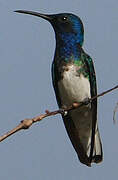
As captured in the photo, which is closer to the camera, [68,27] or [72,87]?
[72,87]

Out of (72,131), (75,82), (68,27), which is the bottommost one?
(72,131)

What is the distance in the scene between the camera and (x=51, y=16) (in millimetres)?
5055

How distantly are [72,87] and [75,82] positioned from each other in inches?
3.0

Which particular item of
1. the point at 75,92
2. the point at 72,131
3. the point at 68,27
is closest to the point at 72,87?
the point at 75,92

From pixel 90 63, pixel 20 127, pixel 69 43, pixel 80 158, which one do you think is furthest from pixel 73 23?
pixel 20 127

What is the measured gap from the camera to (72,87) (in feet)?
16.3

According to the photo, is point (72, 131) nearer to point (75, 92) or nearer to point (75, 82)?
point (75, 92)

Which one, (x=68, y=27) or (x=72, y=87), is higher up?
(x=68, y=27)

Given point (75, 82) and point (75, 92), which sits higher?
point (75, 82)

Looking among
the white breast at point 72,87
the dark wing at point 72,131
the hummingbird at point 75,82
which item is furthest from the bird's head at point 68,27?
the white breast at point 72,87

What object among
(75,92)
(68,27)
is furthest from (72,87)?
(68,27)

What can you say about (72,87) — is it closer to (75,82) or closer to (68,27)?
(75,82)

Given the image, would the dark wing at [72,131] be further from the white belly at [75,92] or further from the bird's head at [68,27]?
the bird's head at [68,27]

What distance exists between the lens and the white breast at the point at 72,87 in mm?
4906
